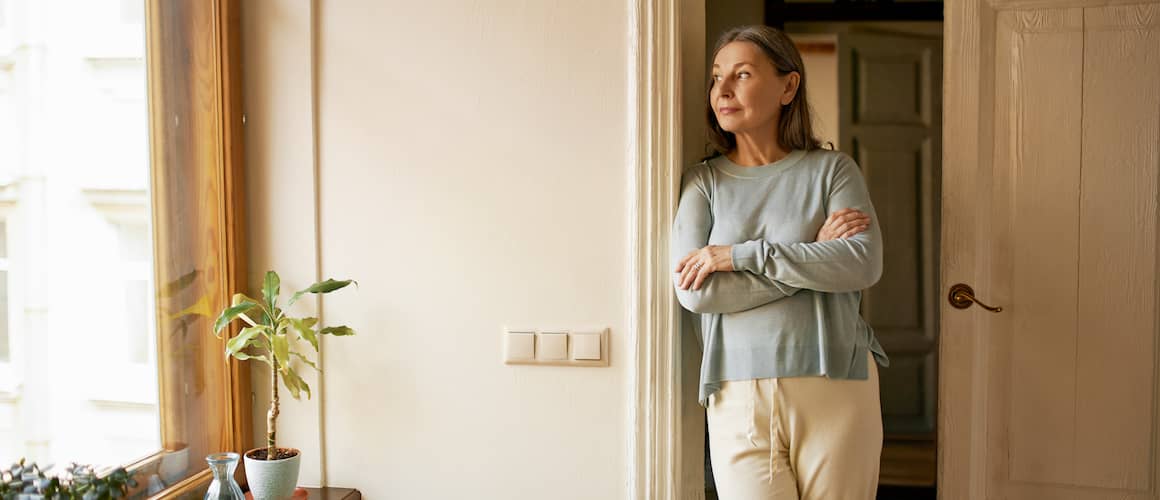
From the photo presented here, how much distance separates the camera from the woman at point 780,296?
165 cm

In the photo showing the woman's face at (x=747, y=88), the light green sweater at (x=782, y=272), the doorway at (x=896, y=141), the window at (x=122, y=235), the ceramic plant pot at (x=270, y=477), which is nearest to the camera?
the window at (x=122, y=235)

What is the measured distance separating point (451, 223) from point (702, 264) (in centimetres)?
63

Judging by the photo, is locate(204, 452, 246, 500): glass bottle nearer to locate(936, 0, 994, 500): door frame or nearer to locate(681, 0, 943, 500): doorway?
locate(936, 0, 994, 500): door frame

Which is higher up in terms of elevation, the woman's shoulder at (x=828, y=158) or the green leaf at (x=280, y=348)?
the woman's shoulder at (x=828, y=158)

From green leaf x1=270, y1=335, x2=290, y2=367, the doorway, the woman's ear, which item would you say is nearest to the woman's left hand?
the woman's ear

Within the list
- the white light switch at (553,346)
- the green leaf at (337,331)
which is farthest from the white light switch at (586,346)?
the green leaf at (337,331)

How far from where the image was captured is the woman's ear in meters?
1.77

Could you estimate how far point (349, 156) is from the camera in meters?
2.02

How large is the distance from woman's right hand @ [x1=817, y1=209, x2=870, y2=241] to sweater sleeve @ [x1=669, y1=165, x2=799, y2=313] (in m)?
0.13

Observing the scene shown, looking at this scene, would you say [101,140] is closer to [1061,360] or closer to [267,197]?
[267,197]

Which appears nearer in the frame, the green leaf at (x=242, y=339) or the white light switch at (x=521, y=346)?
the green leaf at (x=242, y=339)

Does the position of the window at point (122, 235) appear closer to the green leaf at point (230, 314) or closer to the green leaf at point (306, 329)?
the green leaf at point (230, 314)

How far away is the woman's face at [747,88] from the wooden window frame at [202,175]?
1160 mm

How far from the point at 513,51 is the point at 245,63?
2.21 feet
